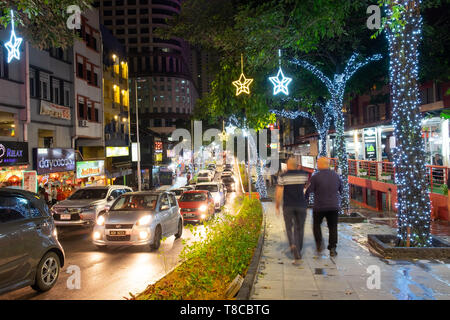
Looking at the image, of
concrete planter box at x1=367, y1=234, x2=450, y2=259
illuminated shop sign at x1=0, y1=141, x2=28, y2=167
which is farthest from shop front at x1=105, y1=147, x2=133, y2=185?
concrete planter box at x1=367, y1=234, x2=450, y2=259

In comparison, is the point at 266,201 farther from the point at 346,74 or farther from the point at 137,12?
the point at 137,12

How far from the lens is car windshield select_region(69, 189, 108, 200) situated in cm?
1584

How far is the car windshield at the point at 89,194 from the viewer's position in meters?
15.8

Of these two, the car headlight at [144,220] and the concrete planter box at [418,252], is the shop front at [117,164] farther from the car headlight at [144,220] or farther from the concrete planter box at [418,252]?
the concrete planter box at [418,252]

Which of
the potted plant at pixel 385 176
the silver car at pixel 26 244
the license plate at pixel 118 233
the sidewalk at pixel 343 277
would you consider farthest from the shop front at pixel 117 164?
the sidewalk at pixel 343 277

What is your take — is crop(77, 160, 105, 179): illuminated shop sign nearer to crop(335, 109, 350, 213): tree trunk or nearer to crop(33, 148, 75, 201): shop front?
crop(33, 148, 75, 201): shop front

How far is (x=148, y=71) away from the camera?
117m

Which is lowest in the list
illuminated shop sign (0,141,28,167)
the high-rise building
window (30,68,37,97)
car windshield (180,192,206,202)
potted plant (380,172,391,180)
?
car windshield (180,192,206,202)

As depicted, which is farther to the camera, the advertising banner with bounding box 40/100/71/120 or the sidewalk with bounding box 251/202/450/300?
the advertising banner with bounding box 40/100/71/120

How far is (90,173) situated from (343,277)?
25.2 m

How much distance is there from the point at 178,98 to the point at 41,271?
118 m

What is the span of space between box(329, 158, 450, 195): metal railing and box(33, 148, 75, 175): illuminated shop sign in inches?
626

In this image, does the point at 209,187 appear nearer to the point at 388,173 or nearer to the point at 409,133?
the point at 388,173
